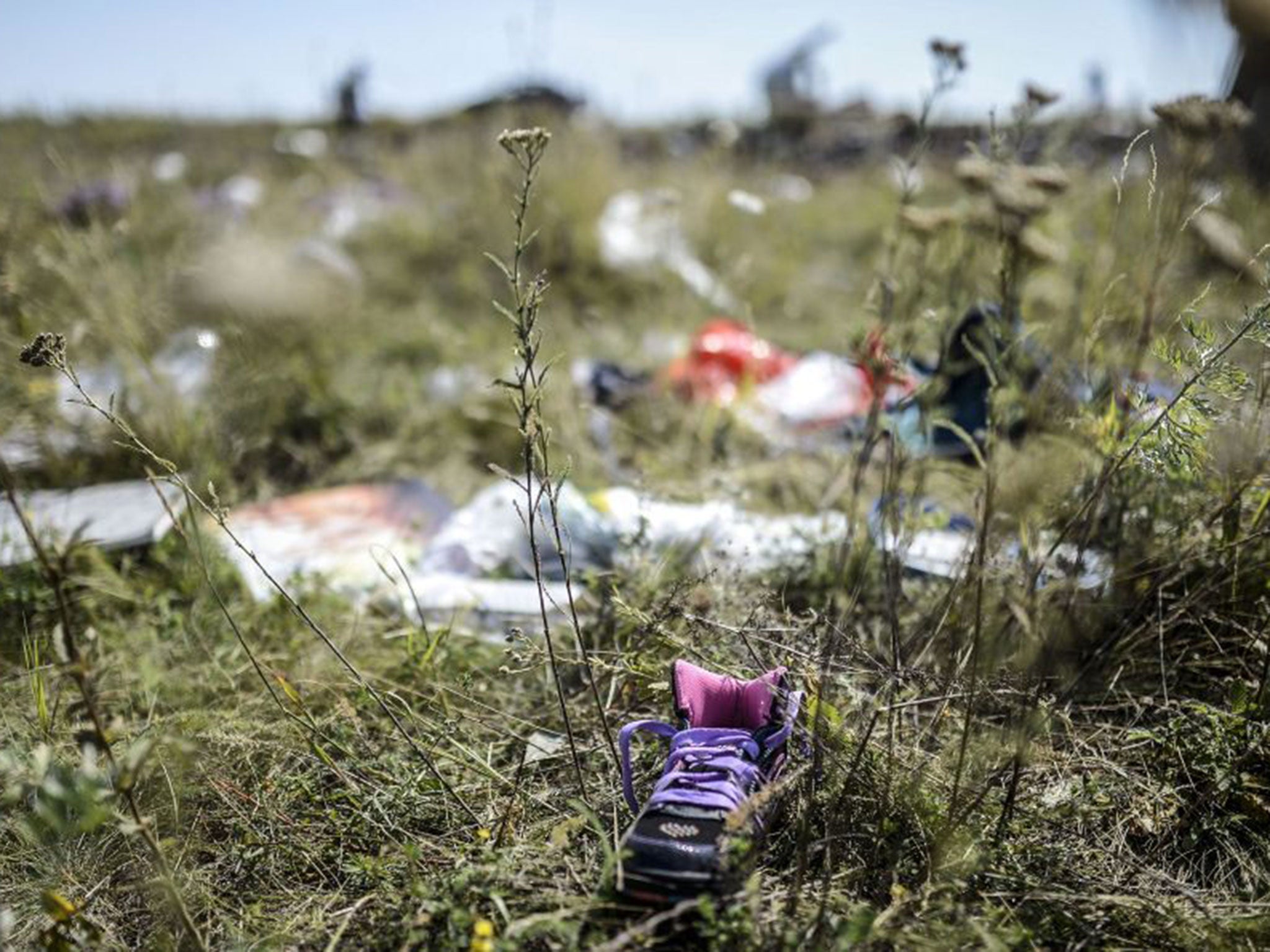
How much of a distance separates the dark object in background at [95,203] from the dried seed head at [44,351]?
254 centimetres

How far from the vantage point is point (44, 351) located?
3.86ft

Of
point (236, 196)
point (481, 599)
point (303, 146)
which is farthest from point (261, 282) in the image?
point (303, 146)

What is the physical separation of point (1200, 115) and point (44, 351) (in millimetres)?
1905

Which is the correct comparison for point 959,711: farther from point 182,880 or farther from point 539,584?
point 182,880

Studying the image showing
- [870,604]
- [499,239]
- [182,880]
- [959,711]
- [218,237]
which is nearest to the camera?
[182,880]

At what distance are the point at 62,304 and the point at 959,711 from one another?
3.16 m

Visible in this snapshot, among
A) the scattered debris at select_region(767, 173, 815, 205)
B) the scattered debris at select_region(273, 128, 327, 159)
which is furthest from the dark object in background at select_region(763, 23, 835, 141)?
the scattered debris at select_region(273, 128, 327, 159)

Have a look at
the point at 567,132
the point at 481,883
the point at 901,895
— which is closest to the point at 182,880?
the point at 481,883

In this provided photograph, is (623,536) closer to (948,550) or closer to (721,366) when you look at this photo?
(948,550)

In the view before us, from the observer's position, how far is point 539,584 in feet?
4.11

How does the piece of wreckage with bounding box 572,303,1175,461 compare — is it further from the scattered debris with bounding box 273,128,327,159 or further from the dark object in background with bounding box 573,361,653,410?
the scattered debris with bounding box 273,128,327,159

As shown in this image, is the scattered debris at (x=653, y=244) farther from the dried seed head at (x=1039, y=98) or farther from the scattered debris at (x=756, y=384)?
the dried seed head at (x=1039, y=98)

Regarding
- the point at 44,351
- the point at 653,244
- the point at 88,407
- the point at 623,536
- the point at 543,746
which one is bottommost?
the point at 543,746

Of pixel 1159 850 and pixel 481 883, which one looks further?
pixel 1159 850
